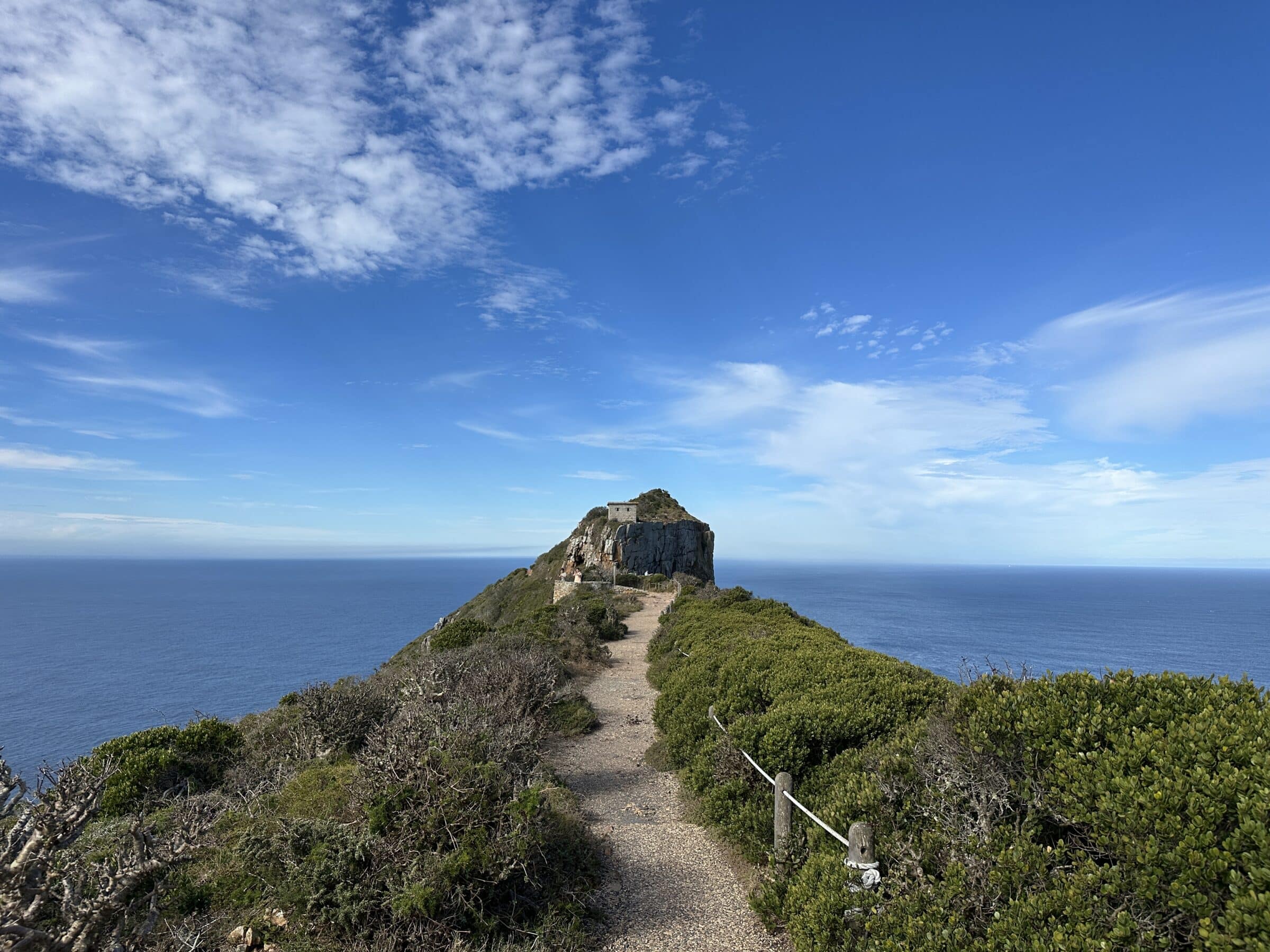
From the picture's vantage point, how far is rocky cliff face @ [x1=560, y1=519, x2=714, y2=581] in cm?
5103

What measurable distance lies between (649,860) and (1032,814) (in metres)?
4.15

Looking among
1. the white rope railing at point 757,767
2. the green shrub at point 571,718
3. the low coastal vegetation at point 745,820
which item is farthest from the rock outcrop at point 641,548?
the white rope railing at point 757,767

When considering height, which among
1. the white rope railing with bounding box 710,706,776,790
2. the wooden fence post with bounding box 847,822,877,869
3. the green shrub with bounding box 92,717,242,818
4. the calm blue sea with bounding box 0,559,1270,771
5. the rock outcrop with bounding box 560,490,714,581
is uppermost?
the rock outcrop with bounding box 560,490,714,581

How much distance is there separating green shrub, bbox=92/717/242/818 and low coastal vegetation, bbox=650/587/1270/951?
24.2 feet

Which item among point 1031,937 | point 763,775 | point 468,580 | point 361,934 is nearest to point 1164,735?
point 1031,937

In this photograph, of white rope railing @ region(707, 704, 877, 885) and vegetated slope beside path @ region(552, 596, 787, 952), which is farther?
vegetated slope beside path @ region(552, 596, 787, 952)

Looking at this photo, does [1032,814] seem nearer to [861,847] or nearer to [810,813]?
[861,847]

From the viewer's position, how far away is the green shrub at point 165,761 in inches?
304

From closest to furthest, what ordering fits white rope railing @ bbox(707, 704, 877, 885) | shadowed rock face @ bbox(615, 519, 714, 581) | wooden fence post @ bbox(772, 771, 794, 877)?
1. white rope railing @ bbox(707, 704, 877, 885)
2. wooden fence post @ bbox(772, 771, 794, 877)
3. shadowed rock face @ bbox(615, 519, 714, 581)

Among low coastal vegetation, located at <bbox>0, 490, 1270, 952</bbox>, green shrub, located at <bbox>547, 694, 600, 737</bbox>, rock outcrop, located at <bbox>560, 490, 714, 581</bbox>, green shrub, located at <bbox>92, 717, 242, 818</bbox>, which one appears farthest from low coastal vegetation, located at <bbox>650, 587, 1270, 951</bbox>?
rock outcrop, located at <bbox>560, 490, 714, 581</bbox>

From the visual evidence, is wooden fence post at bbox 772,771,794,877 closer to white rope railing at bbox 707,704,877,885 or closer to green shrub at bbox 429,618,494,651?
white rope railing at bbox 707,704,877,885

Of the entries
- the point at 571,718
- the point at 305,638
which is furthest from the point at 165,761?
the point at 305,638

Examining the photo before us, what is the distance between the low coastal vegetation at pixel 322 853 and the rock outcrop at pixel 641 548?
3997 cm

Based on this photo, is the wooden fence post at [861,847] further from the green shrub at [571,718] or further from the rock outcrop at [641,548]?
the rock outcrop at [641,548]
